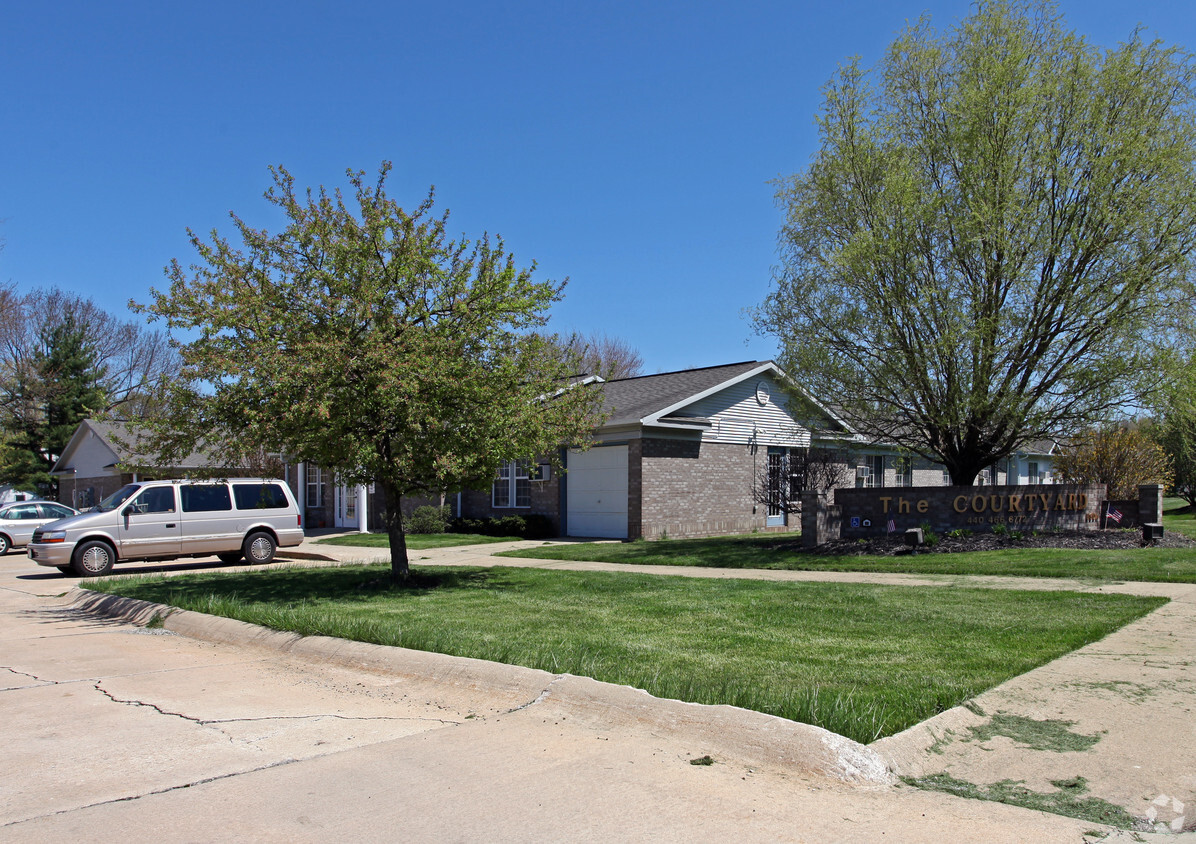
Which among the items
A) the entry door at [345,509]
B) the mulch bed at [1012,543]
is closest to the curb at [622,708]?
the mulch bed at [1012,543]

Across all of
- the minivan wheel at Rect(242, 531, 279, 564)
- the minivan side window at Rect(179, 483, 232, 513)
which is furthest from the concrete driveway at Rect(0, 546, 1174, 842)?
the minivan wheel at Rect(242, 531, 279, 564)

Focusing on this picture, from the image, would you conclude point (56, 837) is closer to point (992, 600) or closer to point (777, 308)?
point (992, 600)

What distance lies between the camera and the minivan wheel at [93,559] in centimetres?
1691

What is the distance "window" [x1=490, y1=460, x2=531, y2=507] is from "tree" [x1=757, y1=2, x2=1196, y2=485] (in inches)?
433

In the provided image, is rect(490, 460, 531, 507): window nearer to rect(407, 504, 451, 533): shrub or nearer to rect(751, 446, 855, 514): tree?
rect(407, 504, 451, 533): shrub

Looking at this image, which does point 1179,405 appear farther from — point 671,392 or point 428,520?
point 428,520

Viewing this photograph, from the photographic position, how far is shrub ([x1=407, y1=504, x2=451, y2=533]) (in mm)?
25047

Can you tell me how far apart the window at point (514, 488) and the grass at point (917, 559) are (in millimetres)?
5801

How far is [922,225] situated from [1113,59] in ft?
13.6

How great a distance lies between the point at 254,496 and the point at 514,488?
840cm

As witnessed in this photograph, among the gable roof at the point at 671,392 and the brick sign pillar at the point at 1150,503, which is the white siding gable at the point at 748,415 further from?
the brick sign pillar at the point at 1150,503

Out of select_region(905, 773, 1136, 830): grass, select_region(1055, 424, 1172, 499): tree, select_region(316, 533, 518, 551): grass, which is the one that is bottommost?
select_region(316, 533, 518, 551): grass

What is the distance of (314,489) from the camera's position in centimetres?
3253

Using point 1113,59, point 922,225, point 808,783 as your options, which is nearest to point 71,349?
point 922,225
